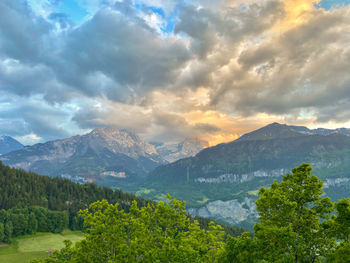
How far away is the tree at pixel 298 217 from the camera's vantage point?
24312mm

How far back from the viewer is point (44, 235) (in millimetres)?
135875

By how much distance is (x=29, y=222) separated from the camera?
13575 centimetres

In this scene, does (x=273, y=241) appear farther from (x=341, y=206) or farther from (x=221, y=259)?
(x=341, y=206)

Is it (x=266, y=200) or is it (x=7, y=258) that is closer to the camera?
(x=266, y=200)

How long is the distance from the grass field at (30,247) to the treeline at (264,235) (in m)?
86.0

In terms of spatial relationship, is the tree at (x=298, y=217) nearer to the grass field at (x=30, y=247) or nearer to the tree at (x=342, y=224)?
the tree at (x=342, y=224)

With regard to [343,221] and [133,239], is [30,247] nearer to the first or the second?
[133,239]

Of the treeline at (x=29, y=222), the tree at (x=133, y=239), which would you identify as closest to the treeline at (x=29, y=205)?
the treeline at (x=29, y=222)

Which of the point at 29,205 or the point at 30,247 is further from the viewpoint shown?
the point at 29,205

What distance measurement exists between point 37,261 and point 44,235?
5263 inches

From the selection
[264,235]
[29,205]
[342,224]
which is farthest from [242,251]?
[29,205]

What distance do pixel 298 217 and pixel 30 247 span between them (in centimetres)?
12734

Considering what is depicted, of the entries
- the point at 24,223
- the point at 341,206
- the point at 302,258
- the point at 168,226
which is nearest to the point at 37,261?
the point at 168,226

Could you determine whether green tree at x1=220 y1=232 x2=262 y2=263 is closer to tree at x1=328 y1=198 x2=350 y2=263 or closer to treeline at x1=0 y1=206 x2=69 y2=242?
tree at x1=328 y1=198 x2=350 y2=263
